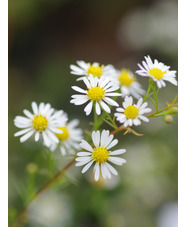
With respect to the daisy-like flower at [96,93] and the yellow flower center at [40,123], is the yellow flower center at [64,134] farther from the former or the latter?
the daisy-like flower at [96,93]

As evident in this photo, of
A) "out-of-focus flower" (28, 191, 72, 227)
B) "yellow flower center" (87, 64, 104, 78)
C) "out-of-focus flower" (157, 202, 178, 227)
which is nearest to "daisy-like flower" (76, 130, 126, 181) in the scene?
"yellow flower center" (87, 64, 104, 78)

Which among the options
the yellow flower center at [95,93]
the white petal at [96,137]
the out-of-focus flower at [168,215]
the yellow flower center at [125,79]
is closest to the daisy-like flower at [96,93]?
the yellow flower center at [95,93]

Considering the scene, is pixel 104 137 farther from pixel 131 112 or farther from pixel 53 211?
pixel 53 211

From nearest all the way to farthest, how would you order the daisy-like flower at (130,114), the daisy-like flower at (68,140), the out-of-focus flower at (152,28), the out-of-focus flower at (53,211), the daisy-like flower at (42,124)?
the daisy-like flower at (130,114) → the daisy-like flower at (42,124) → the daisy-like flower at (68,140) → the out-of-focus flower at (53,211) → the out-of-focus flower at (152,28)

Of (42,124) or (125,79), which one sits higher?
(125,79)

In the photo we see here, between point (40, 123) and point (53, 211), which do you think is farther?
point (53, 211)

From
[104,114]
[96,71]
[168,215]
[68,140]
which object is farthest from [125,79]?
Answer: [168,215]
